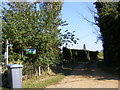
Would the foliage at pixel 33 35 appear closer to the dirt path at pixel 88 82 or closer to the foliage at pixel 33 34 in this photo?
the foliage at pixel 33 34

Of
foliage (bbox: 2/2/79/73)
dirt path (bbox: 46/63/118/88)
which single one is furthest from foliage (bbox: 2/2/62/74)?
dirt path (bbox: 46/63/118/88)

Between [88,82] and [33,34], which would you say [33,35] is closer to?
[33,34]

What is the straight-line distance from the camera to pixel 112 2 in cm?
1605

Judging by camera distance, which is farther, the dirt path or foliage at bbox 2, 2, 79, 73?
foliage at bbox 2, 2, 79, 73

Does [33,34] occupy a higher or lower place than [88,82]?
higher

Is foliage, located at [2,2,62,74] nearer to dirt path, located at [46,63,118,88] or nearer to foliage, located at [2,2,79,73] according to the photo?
foliage, located at [2,2,79,73]

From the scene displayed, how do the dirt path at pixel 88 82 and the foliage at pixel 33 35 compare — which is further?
the foliage at pixel 33 35

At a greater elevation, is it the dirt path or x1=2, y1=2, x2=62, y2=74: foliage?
x1=2, y1=2, x2=62, y2=74: foliage

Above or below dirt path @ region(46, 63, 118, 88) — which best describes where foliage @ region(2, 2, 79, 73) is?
above

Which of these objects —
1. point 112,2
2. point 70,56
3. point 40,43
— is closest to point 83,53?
point 70,56

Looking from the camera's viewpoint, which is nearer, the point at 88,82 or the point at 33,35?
the point at 88,82

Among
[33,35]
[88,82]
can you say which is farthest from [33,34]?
[88,82]

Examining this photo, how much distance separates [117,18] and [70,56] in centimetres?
1420

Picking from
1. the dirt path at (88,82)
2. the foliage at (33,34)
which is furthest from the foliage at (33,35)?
the dirt path at (88,82)
